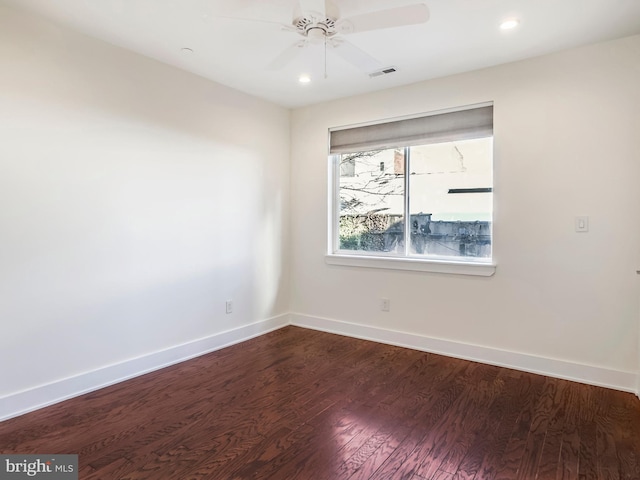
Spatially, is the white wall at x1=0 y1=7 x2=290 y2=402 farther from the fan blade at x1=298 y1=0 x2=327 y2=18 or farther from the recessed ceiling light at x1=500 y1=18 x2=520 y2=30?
the recessed ceiling light at x1=500 y1=18 x2=520 y2=30

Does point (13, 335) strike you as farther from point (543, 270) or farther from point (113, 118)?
point (543, 270)

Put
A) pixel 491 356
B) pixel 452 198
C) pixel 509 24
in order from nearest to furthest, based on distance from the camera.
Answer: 1. pixel 509 24
2. pixel 491 356
3. pixel 452 198

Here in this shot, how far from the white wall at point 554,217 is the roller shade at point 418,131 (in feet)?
0.31

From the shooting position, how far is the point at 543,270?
9.69ft

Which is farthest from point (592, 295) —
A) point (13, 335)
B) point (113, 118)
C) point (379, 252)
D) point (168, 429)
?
point (13, 335)

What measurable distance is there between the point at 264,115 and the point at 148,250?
189 centimetres

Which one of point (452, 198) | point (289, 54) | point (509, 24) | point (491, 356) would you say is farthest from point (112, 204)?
point (491, 356)

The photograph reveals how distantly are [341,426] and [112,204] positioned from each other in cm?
219

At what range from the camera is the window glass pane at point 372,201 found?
12.4ft

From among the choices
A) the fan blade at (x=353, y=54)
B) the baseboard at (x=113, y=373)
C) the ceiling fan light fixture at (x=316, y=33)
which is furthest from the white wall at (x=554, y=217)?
the baseboard at (x=113, y=373)

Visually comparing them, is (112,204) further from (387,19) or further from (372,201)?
(372,201)
